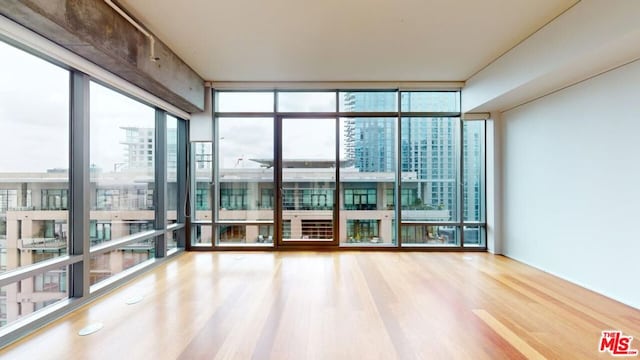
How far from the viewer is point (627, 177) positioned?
295cm

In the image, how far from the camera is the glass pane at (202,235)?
17.3 feet

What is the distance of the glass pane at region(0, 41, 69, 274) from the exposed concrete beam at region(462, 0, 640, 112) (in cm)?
481

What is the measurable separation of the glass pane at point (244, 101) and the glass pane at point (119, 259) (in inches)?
97.7

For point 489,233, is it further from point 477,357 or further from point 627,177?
point 477,357

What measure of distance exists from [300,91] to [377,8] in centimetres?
253

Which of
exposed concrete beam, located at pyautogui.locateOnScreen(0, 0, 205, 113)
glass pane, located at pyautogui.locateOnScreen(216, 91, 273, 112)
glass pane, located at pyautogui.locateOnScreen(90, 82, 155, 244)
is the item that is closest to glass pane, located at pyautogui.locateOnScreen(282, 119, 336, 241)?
glass pane, located at pyautogui.locateOnScreen(216, 91, 273, 112)

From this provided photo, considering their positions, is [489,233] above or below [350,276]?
above

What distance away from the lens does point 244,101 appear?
531 centimetres

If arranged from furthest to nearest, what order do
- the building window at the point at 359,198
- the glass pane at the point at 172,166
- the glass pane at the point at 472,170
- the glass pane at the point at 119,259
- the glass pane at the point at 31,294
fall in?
1. the building window at the point at 359,198
2. the glass pane at the point at 472,170
3. the glass pane at the point at 172,166
4. the glass pane at the point at 119,259
5. the glass pane at the point at 31,294

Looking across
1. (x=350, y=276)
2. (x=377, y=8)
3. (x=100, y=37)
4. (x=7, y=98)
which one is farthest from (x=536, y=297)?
(x=7, y=98)

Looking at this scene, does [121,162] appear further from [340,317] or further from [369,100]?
[369,100]

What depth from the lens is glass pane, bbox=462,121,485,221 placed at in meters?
5.23

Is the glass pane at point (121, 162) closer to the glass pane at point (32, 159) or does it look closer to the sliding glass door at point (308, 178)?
the glass pane at point (32, 159)

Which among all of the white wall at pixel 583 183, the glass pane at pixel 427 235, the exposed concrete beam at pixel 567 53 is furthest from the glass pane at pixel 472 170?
the exposed concrete beam at pixel 567 53
